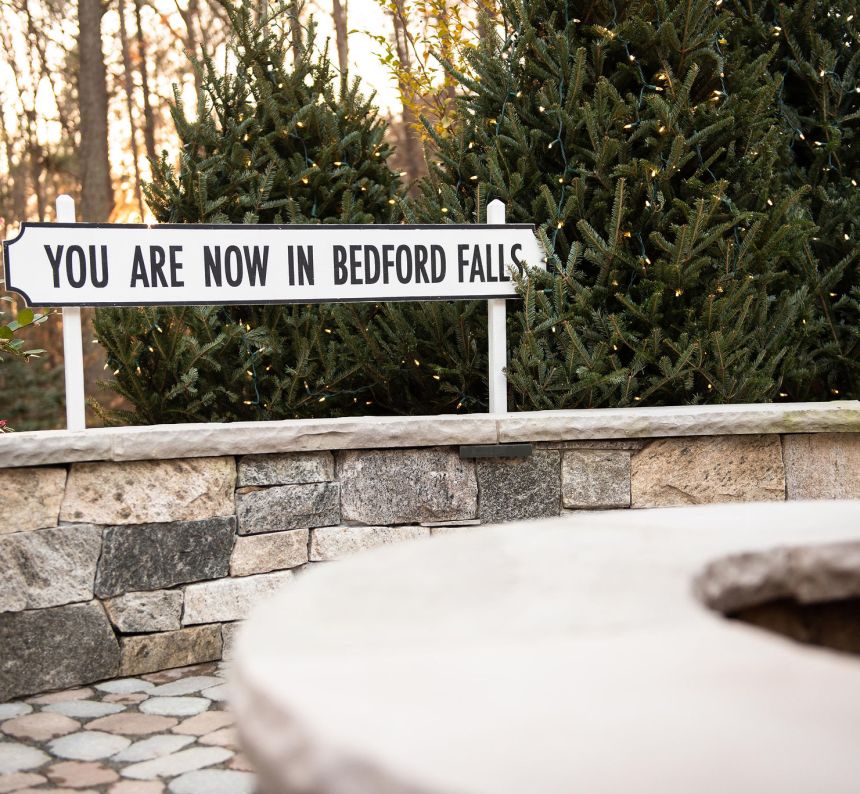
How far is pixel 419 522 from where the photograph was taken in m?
3.55

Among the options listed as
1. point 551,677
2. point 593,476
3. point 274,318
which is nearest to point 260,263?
point 274,318

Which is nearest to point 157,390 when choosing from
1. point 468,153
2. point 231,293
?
point 231,293

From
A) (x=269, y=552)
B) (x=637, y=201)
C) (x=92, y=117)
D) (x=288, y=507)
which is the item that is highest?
(x=92, y=117)

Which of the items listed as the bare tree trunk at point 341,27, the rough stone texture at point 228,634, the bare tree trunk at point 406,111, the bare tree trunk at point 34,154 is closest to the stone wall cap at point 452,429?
the rough stone texture at point 228,634

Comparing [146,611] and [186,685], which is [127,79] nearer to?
[146,611]

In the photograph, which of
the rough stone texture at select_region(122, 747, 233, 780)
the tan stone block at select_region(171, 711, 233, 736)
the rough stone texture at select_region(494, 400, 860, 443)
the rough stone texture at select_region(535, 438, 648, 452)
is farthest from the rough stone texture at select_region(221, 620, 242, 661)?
the rough stone texture at select_region(535, 438, 648, 452)

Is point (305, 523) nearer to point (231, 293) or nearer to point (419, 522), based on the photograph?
point (419, 522)

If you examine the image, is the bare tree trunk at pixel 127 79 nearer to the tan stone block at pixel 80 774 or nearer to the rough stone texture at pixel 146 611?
the rough stone texture at pixel 146 611

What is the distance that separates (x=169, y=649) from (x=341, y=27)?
9.19m

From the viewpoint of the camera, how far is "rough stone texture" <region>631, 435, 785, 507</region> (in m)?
3.60

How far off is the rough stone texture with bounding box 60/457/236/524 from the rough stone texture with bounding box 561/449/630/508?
4.08ft

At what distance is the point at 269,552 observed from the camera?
11.4 ft

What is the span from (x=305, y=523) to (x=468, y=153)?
68.0 inches

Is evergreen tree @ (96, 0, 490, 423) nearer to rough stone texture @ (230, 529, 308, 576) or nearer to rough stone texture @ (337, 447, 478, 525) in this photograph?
rough stone texture @ (337, 447, 478, 525)
